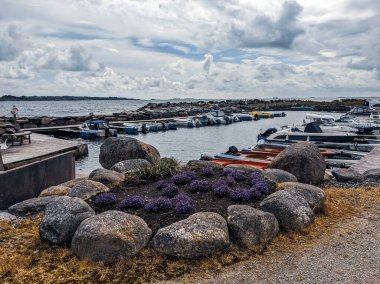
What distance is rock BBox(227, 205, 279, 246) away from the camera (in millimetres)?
8438

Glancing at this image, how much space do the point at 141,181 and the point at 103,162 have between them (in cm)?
770

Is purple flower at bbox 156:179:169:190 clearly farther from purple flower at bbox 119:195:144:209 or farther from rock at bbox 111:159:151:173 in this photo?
rock at bbox 111:159:151:173

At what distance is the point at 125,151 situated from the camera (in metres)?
18.4

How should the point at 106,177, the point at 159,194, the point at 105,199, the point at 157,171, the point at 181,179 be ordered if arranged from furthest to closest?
1. the point at 106,177
2. the point at 157,171
3. the point at 181,179
4. the point at 159,194
5. the point at 105,199

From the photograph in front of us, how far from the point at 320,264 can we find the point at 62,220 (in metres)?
5.57

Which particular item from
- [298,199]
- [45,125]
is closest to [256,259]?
[298,199]

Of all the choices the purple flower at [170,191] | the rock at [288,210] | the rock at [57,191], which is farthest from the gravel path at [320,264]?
the rock at [57,191]

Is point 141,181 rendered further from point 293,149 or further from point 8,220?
point 293,149

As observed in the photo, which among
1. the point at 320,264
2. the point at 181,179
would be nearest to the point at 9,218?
the point at 181,179

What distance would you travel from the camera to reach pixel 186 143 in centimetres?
5066

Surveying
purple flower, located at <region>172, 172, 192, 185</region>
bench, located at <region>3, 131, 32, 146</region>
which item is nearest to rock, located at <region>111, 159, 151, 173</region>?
purple flower, located at <region>172, 172, 192, 185</region>

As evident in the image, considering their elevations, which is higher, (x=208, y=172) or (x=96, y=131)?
(x=208, y=172)

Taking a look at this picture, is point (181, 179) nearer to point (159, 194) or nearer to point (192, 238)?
point (159, 194)

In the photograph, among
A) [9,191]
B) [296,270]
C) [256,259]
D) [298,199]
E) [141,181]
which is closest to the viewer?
[296,270]
